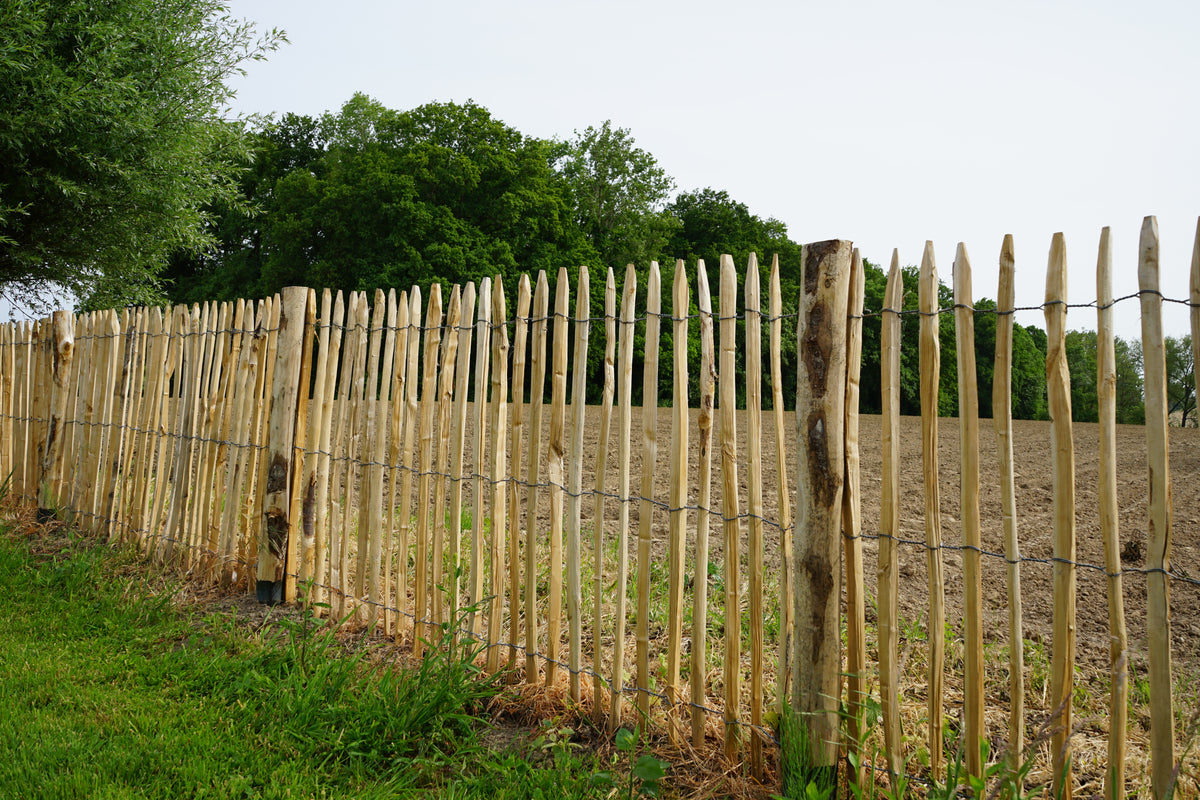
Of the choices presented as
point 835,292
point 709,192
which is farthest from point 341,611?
point 709,192

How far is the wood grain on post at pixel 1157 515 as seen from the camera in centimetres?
211

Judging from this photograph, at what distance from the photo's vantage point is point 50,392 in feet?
22.3

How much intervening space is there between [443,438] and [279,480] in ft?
4.21

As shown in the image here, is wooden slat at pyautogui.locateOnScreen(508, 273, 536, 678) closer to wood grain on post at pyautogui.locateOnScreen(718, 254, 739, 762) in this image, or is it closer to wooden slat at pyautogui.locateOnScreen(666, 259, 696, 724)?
wooden slat at pyautogui.locateOnScreen(666, 259, 696, 724)

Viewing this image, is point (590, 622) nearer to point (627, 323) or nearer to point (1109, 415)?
point (627, 323)

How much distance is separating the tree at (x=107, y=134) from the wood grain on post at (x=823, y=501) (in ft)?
30.8

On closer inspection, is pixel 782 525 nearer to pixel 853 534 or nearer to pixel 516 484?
pixel 853 534

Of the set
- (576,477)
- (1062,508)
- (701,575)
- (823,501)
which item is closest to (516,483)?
(576,477)

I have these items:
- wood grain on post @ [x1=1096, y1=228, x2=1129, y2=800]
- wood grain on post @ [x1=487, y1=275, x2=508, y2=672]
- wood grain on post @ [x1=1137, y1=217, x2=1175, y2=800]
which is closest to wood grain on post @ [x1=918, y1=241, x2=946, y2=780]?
wood grain on post @ [x1=1096, y1=228, x2=1129, y2=800]

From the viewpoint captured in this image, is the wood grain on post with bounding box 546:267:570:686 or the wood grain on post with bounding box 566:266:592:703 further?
the wood grain on post with bounding box 546:267:570:686

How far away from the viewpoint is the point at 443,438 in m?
Answer: 3.83

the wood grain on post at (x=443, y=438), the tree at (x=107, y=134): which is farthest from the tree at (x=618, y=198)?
the wood grain on post at (x=443, y=438)

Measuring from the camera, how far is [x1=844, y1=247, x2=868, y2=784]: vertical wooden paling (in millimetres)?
2535

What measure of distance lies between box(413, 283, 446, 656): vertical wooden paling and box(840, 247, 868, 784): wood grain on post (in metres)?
1.96
